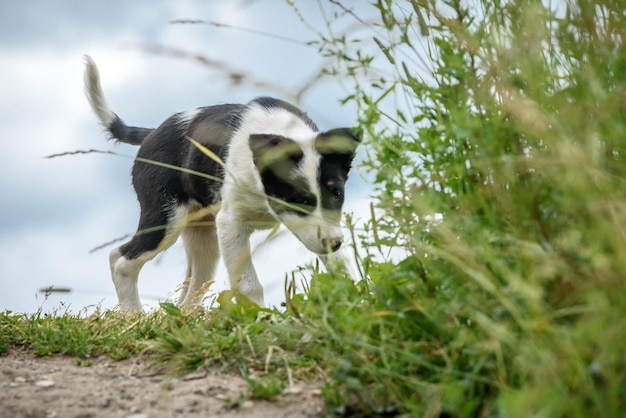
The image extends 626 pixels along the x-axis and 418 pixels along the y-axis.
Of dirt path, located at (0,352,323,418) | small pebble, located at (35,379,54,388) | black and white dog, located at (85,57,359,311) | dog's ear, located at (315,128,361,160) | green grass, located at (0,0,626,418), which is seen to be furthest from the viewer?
black and white dog, located at (85,57,359,311)

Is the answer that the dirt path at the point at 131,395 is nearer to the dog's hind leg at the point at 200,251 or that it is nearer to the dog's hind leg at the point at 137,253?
the dog's hind leg at the point at 137,253

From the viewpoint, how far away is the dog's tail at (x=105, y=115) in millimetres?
7137

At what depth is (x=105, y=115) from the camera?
7254mm

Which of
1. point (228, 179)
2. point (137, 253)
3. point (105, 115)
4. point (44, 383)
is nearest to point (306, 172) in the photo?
point (228, 179)

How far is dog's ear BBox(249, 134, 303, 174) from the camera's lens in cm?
517

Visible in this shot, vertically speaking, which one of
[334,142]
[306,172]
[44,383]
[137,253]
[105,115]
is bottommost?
[44,383]

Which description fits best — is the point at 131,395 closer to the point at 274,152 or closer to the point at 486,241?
the point at 486,241

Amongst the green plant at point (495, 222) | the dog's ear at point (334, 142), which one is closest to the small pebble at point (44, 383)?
the green plant at point (495, 222)

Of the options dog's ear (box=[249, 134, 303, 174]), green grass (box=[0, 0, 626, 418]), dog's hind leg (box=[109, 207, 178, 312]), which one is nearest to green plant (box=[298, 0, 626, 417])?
green grass (box=[0, 0, 626, 418])

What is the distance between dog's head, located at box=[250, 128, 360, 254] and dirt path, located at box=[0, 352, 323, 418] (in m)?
1.86

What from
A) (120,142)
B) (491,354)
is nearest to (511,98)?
(491,354)

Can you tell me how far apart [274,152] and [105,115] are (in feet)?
8.53

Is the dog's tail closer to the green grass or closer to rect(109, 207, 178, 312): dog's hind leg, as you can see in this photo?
rect(109, 207, 178, 312): dog's hind leg

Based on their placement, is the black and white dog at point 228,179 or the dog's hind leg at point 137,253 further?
the dog's hind leg at point 137,253
